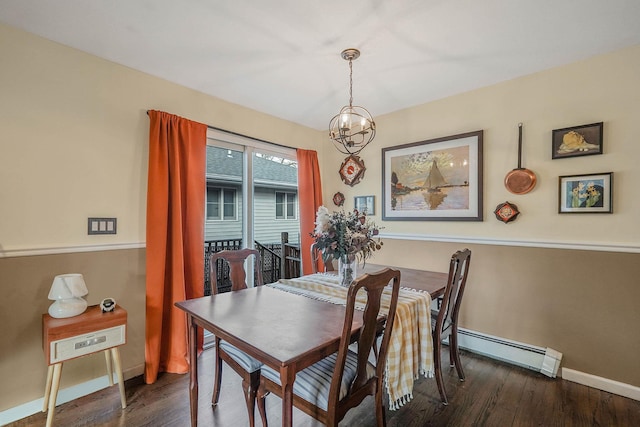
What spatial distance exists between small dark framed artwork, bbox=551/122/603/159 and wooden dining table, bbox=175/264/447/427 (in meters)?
1.55

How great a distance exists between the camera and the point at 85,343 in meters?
1.81

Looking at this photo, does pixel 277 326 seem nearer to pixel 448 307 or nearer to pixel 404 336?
pixel 404 336

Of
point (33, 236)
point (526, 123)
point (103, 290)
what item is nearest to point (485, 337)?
point (526, 123)

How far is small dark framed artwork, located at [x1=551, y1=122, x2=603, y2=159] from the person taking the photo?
219 centimetres

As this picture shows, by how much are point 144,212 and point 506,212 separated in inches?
126

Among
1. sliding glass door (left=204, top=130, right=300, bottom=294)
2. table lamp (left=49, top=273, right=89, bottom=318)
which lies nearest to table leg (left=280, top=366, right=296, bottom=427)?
table lamp (left=49, top=273, right=89, bottom=318)

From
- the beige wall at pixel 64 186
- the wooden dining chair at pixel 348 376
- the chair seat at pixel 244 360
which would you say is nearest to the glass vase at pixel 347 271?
the wooden dining chair at pixel 348 376

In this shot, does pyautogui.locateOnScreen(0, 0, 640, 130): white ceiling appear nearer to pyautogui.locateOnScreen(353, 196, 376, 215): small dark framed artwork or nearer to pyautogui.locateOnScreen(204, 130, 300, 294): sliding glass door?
pyautogui.locateOnScreen(204, 130, 300, 294): sliding glass door

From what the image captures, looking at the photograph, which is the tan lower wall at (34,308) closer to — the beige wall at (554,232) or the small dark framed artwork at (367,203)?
→ the small dark framed artwork at (367,203)

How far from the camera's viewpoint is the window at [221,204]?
3098 millimetres

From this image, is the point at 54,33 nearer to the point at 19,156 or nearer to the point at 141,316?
the point at 19,156

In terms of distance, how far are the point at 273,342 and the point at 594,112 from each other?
288 cm

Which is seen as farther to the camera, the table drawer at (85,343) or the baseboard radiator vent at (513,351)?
the baseboard radiator vent at (513,351)

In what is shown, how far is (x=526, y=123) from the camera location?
2504 millimetres
